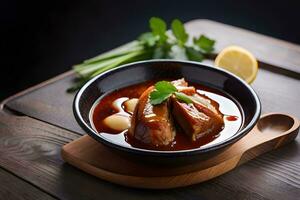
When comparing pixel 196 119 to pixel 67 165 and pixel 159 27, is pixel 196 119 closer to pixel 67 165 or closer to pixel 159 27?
pixel 67 165

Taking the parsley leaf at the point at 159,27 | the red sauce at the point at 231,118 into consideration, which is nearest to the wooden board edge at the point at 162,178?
the red sauce at the point at 231,118

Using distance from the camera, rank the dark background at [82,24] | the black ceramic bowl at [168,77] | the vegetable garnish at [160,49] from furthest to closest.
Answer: the dark background at [82,24] < the vegetable garnish at [160,49] < the black ceramic bowl at [168,77]

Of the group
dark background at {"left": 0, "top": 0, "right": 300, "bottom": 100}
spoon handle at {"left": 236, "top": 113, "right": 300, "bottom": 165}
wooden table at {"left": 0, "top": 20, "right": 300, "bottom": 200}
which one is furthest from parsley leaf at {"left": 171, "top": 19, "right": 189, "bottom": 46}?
dark background at {"left": 0, "top": 0, "right": 300, "bottom": 100}

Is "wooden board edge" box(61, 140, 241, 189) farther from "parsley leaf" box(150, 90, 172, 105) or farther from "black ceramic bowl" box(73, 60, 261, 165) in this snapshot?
"parsley leaf" box(150, 90, 172, 105)

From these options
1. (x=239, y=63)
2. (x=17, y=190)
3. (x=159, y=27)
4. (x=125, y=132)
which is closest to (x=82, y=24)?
(x=159, y=27)

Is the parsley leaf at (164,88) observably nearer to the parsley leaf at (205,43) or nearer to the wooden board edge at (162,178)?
the wooden board edge at (162,178)

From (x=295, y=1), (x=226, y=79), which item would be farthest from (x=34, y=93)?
(x=295, y=1)
